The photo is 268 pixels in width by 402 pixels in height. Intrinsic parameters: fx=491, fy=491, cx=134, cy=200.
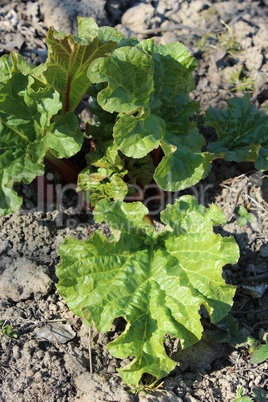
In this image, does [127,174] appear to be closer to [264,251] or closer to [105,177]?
[105,177]

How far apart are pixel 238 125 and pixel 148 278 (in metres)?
1.34

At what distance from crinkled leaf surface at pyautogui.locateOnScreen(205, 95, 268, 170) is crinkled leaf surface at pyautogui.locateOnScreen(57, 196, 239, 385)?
83 centimetres

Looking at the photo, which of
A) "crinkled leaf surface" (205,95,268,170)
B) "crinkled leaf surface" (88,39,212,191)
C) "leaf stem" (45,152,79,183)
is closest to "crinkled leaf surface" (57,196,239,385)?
"crinkled leaf surface" (88,39,212,191)

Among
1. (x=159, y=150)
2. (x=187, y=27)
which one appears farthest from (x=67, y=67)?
(x=187, y=27)

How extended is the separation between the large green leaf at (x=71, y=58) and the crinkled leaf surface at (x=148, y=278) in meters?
0.71

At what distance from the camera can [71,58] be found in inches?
101

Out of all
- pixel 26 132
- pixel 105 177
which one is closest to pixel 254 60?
pixel 105 177

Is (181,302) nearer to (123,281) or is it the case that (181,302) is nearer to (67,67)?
(123,281)

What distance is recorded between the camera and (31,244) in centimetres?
288

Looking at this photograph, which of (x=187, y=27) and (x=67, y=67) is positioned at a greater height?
(x=67, y=67)

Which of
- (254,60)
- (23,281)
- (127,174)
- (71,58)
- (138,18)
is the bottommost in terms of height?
(23,281)

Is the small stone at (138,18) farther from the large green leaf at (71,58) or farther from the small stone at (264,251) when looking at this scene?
the small stone at (264,251)

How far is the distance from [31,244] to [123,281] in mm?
703

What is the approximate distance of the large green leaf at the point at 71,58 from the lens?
2.42 metres
